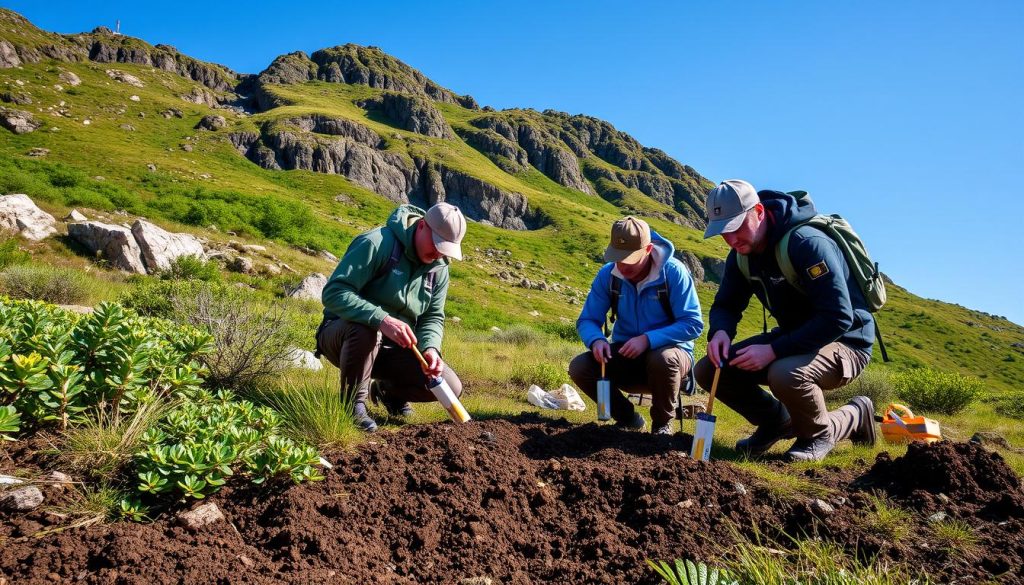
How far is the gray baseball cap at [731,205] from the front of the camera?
4.13 m

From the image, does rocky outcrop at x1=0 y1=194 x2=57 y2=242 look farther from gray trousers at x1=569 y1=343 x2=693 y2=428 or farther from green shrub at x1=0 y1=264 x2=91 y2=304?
gray trousers at x1=569 y1=343 x2=693 y2=428

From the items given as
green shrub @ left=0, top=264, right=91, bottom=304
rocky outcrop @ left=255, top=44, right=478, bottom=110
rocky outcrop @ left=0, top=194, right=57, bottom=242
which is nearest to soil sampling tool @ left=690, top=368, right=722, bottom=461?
green shrub @ left=0, top=264, right=91, bottom=304

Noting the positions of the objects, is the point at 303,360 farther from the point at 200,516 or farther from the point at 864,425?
the point at 864,425

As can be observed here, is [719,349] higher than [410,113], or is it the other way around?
[410,113]

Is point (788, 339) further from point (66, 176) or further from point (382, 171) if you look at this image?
Answer: point (382, 171)

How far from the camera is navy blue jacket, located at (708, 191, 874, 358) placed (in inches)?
158

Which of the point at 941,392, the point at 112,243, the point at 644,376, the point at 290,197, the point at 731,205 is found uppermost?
the point at 290,197

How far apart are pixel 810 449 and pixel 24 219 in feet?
56.4

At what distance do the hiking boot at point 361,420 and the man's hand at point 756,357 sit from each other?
3021 millimetres

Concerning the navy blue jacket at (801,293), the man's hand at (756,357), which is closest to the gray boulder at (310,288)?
the navy blue jacket at (801,293)

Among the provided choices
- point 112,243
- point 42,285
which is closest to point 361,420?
point 42,285

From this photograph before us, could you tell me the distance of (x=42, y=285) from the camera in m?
8.27

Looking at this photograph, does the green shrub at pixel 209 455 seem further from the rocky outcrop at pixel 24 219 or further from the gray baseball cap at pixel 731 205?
the rocky outcrop at pixel 24 219

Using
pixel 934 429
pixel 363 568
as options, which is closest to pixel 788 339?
pixel 934 429
